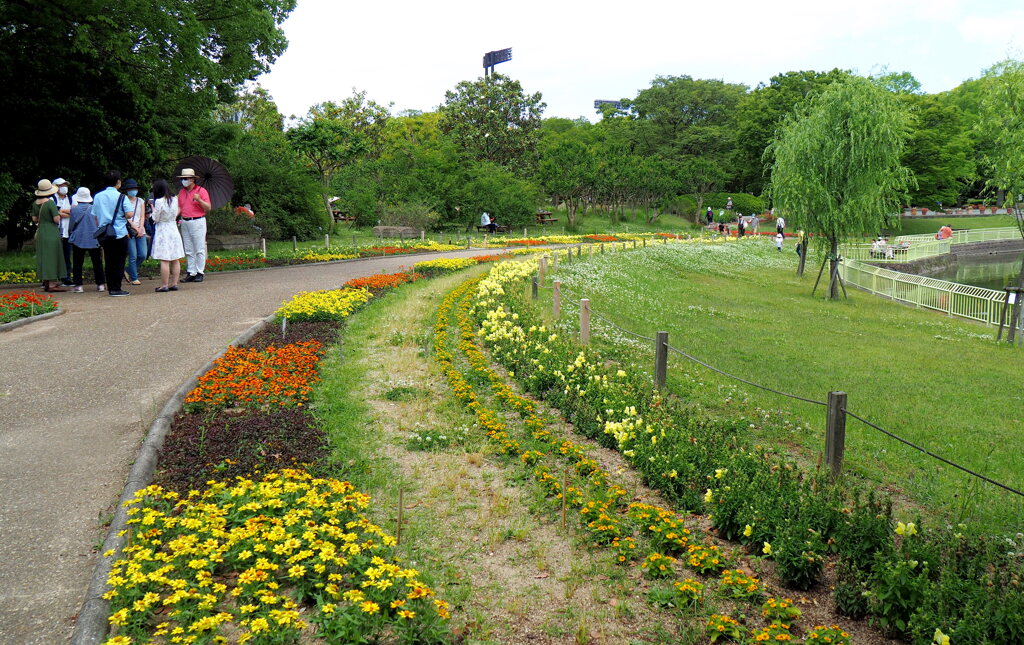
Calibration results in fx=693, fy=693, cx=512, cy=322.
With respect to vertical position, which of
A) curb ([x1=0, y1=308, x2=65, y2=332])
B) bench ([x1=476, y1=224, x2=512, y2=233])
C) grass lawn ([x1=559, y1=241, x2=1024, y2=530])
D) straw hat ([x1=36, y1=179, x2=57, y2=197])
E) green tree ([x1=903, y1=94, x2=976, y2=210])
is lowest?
grass lawn ([x1=559, y1=241, x2=1024, y2=530])

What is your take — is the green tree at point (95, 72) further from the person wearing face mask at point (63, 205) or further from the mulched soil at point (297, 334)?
the mulched soil at point (297, 334)

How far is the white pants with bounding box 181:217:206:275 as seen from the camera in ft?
47.5

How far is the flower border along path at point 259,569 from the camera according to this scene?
3.49m

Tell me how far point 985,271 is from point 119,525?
158 feet

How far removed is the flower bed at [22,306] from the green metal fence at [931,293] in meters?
19.4

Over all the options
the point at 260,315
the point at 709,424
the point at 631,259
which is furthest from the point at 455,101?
the point at 709,424

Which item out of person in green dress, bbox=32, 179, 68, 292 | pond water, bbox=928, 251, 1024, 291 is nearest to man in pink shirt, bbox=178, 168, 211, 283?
person in green dress, bbox=32, 179, 68, 292

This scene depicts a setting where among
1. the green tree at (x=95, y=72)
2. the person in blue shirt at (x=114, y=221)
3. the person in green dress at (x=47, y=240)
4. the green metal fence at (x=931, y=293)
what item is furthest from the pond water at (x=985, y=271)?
the person in green dress at (x=47, y=240)

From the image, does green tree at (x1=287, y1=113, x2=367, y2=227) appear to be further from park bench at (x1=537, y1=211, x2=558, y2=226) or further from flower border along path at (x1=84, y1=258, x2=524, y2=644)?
flower border along path at (x1=84, y1=258, x2=524, y2=644)

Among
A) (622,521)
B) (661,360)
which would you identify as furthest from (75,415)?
(661,360)

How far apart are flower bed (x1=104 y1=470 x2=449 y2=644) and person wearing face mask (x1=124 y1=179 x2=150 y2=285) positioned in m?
9.87

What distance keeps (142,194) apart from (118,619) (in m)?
19.1

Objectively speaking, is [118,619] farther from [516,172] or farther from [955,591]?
[516,172]

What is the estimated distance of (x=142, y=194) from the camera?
64.5 feet
